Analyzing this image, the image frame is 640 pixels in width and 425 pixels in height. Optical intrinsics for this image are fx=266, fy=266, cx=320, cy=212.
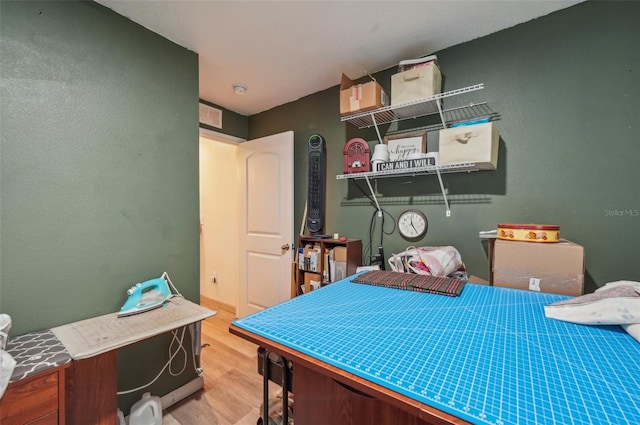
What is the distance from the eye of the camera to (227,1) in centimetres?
150

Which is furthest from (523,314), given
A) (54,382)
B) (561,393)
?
(54,382)

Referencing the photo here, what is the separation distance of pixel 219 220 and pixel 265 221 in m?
1.05

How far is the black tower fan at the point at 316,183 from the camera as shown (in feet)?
8.26

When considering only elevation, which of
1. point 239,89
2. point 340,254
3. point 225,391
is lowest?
point 225,391

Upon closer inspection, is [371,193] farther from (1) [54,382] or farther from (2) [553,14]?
(1) [54,382]

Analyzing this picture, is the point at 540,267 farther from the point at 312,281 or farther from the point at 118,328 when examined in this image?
the point at 118,328

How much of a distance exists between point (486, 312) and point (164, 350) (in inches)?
77.4

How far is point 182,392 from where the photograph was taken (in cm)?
188

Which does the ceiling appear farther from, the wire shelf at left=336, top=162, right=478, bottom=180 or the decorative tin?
the decorative tin

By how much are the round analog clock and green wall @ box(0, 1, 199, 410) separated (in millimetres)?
1630

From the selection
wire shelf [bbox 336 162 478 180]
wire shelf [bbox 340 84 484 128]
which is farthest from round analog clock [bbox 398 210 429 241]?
wire shelf [bbox 340 84 484 128]

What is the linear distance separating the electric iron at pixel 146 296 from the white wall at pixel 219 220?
5.47 feet

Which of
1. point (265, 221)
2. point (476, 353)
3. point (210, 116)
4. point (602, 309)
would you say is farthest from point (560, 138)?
point (210, 116)

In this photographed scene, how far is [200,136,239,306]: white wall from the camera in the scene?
3.40 m
